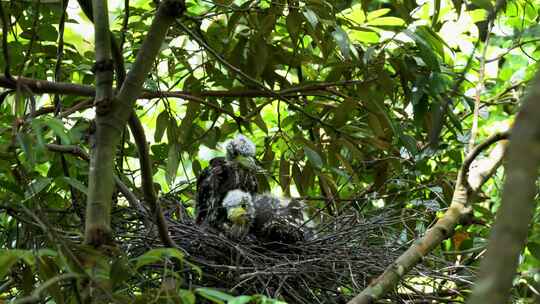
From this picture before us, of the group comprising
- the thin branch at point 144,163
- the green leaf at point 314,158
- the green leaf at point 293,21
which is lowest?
the thin branch at point 144,163

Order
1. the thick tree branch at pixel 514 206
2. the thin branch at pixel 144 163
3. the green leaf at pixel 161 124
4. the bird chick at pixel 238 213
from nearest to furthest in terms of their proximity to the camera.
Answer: the thick tree branch at pixel 514 206, the thin branch at pixel 144 163, the bird chick at pixel 238 213, the green leaf at pixel 161 124

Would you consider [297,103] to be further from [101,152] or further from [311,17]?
[101,152]

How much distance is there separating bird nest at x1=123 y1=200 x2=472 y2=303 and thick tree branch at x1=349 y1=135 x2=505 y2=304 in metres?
0.33

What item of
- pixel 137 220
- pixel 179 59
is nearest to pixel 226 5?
pixel 179 59

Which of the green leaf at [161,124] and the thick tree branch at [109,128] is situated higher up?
the green leaf at [161,124]

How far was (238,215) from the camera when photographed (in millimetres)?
2494

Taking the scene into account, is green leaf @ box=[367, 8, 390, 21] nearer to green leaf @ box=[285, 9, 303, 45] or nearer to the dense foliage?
the dense foliage

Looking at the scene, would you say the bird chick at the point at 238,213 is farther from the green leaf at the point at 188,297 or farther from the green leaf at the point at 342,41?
the green leaf at the point at 188,297

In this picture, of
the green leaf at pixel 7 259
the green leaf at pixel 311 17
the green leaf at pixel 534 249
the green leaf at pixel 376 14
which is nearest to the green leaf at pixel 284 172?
the green leaf at pixel 376 14

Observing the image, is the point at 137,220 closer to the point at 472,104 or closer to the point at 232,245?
the point at 232,245

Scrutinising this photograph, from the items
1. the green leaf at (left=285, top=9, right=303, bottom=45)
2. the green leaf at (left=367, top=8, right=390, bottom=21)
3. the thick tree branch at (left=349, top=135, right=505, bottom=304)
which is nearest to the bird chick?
the green leaf at (left=285, top=9, right=303, bottom=45)

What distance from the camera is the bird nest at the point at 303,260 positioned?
6.80 ft

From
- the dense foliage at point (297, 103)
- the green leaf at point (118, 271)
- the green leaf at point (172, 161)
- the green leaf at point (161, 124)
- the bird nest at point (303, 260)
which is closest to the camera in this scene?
the green leaf at point (118, 271)

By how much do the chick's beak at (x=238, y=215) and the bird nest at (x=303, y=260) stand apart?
0.07 meters
